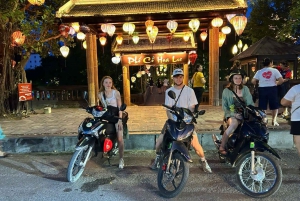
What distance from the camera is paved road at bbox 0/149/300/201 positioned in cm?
402

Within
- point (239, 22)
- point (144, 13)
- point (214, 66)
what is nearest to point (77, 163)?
point (144, 13)

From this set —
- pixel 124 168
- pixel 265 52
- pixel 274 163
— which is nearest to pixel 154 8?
pixel 265 52

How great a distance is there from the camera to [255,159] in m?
3.92

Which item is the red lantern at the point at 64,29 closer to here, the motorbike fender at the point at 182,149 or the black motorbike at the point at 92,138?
the black motorbike at the point at 92,138

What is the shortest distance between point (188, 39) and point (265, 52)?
447cm

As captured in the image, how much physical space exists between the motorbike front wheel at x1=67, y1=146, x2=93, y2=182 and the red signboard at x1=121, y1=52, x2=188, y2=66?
1022 centimetres

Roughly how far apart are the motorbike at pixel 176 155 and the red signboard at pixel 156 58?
1050cm

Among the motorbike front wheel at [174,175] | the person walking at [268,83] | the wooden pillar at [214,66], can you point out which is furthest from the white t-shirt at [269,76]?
the wooden pillar at [214,66]

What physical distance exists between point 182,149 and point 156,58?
431 inches

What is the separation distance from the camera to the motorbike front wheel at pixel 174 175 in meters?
3.83

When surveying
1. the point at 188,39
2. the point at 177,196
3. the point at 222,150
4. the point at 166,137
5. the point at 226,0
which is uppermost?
the point at 226,0

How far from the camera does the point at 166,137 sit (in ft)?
13.6

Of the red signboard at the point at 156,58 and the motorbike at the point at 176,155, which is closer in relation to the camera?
the motorbike at the point at 176,155

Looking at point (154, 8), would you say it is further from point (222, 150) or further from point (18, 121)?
point (222, 150)
